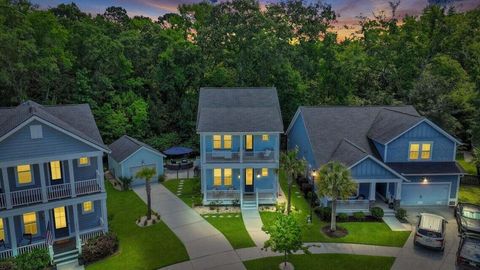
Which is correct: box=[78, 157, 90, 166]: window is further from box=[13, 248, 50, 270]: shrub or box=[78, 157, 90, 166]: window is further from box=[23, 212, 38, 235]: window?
box=[13, 248, 50, 270]: shrub

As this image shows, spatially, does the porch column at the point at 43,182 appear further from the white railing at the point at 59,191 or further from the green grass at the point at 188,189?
the green grass at the point at 188,189

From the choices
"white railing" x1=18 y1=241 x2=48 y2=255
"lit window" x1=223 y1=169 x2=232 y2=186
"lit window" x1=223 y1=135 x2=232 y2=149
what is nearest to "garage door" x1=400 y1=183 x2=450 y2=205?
"lit window" x1=223 y1=169 x2=232 y2=186

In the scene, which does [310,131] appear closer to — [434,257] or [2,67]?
[434,257]

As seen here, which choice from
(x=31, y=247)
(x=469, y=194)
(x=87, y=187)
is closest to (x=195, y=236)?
(x=87, y=187)

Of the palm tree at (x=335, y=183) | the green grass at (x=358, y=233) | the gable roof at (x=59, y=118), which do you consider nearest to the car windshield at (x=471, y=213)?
the green grass at (x=358, y=233)

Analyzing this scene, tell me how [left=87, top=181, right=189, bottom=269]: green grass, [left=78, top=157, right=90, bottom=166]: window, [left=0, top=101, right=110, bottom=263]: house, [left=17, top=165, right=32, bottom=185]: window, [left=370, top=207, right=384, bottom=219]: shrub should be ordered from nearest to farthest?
1. [left=0, top=101, right=110, bottom=263]: house
2. [left=87, top=181, right=189, bottom=269]: green grass
3. [left=17, top=165, right=32, bottom=185]: window
4. [left=78, top=157, right=90, bottom=166]: window
5. [left=370, top=207, right=384, bottom=219]: shrub
